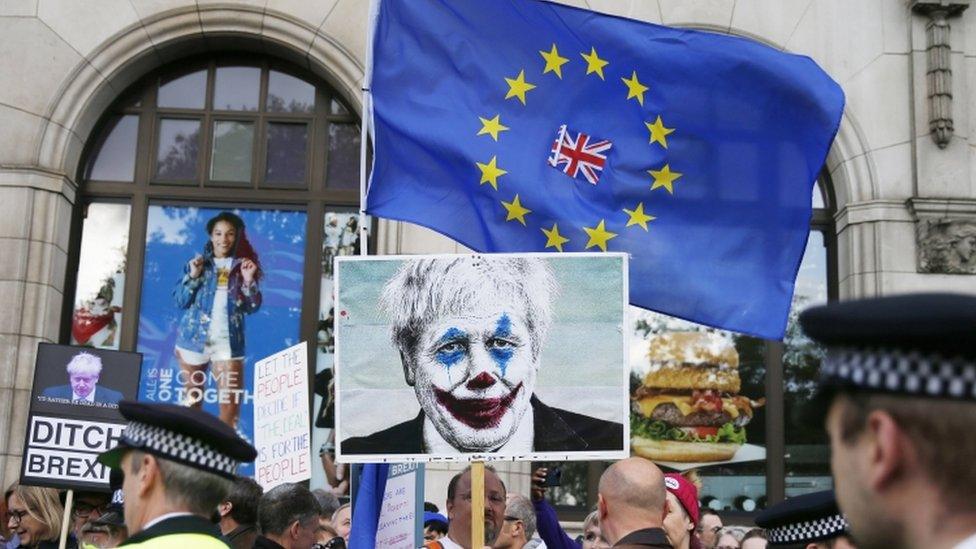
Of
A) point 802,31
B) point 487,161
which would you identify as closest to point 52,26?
point 487,161

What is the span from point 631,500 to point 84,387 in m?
4.66

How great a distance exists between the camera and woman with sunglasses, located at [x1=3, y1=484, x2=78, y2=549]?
784 centimetres

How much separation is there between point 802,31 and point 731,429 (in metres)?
3.89

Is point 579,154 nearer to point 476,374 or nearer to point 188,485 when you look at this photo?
point 476,374

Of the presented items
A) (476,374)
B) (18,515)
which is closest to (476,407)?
(476,374)

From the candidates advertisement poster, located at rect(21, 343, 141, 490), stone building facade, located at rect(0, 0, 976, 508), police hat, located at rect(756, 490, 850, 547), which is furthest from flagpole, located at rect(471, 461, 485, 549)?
stone building facade, located at rect(0, 0, 976, 508)

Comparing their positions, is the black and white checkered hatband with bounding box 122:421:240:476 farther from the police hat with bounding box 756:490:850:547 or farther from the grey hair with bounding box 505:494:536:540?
the grey hair with bounding box 505:494:536:540

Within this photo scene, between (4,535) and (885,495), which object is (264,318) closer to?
(4,535)

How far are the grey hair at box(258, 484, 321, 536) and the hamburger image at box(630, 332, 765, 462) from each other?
5893 millimetres

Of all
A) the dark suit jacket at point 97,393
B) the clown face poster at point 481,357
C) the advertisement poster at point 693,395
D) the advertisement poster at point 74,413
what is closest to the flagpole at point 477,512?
the clown face poster at point 481,357

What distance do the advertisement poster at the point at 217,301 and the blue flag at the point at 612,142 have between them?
4.89m

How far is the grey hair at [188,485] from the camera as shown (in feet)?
11.6

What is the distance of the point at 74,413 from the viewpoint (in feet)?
26.1

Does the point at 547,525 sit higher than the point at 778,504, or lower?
lower
